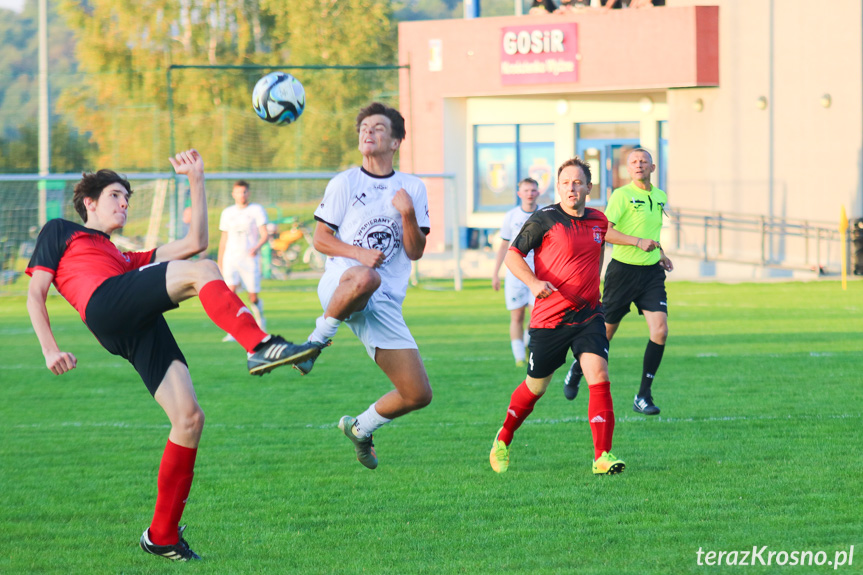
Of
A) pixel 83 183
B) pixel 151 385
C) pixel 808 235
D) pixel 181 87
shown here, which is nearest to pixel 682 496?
pixel 151 385

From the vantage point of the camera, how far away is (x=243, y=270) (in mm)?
15203

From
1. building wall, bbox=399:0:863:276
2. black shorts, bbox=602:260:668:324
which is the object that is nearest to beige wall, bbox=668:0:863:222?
building wall, bbox=399:0:863:276

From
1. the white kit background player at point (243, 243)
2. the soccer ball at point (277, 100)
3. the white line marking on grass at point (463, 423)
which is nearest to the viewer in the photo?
the soccer ball at point (277, 100)

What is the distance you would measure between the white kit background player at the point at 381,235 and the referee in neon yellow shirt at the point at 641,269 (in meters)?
2.85

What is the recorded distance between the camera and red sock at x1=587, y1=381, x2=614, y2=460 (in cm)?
667

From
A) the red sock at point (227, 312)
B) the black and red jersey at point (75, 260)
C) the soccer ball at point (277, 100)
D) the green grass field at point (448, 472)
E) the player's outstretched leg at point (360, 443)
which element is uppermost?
the soccer ball at point (277, 100)

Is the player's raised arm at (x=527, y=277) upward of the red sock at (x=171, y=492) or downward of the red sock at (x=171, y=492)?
upward

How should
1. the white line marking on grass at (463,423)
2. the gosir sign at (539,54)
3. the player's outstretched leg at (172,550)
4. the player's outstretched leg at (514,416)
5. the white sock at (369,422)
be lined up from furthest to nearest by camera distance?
the gosir sign at (539,54), the white line marking on grass at (463,423), the player's outstretched leg at (514,416), the white sock at (369,422), the player's outstretched leg at (172,550)

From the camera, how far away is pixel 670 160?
3117cm

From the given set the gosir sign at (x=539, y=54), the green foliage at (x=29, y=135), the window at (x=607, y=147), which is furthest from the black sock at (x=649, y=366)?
the window at (x=607, y=147)

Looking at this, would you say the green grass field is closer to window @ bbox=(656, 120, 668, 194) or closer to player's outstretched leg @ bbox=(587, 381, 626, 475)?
player's outstretched leg @ bbox=(587, 381, 626, 475)

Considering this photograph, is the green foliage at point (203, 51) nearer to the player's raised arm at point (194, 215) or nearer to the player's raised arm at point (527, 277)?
the player's raised arm at point (527, 277)

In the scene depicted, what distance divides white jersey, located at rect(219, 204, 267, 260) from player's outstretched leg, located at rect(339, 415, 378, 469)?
Answer: 8.50 metres

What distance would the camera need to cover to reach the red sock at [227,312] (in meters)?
4.95
